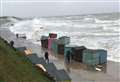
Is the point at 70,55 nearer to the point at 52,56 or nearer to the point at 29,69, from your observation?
the point at 52,56

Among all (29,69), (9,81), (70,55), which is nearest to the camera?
(9,81)

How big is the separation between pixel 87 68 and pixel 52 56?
21.5 feet

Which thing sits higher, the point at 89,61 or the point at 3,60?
the point at 3,60

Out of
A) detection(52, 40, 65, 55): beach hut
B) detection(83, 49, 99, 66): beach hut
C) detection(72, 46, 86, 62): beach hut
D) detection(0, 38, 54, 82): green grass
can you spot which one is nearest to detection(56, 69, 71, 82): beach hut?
detection(0, 38, 54, 82): green grass

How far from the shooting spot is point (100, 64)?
78.6ft

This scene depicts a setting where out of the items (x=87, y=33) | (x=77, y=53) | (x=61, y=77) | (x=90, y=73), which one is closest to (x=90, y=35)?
(x=87, y=33)

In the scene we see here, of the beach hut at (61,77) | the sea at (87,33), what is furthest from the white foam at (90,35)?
the beach hut at (61,77)

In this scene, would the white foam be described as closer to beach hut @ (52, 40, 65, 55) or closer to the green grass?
beach hut @ (52, 40, 65, 55)

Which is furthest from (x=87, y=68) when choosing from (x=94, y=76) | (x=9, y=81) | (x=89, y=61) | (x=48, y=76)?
(x=9, y=81)

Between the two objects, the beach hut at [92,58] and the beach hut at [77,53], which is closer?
the beach hut at [92,58]

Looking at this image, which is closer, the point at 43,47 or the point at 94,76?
the point at 94,76

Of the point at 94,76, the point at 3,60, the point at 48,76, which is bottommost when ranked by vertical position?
the point at 94,76

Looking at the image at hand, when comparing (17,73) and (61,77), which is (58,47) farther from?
(17,73)

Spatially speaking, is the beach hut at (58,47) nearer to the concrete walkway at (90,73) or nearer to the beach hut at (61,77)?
the concrete walkway at (90,73)
